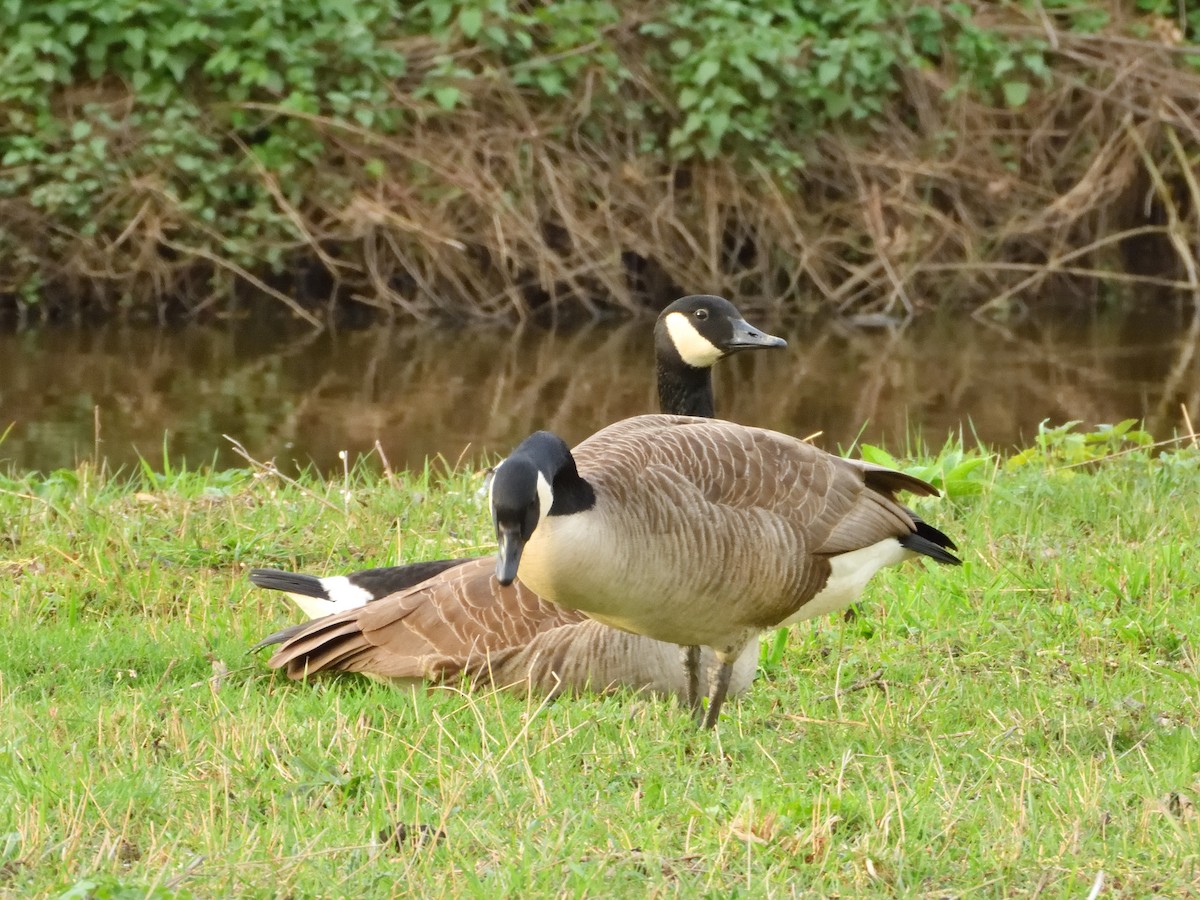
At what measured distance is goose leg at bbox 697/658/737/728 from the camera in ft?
14.2

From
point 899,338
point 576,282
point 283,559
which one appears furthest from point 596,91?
point 283,559

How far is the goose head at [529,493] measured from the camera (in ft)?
11.8

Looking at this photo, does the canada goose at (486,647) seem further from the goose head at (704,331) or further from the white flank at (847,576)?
the goose head at (704,331)

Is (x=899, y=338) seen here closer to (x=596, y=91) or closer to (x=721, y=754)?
(x=596, y=91)

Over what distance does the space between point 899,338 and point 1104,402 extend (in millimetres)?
2324

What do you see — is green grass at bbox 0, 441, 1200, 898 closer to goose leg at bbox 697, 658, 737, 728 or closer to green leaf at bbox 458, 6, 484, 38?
goose leg at bbox 697, 658, 737, 728

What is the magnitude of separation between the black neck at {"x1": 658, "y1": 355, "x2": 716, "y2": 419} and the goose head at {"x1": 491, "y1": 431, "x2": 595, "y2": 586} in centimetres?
307

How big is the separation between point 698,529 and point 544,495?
1.80 feet

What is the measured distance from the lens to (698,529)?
4133 millimetres

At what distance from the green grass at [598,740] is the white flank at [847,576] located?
9.6 inches

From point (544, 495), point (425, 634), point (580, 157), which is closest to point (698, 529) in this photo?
point (544, 495)

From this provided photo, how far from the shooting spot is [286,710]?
4355 millimetres

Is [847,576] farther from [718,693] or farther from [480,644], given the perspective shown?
[480,644]

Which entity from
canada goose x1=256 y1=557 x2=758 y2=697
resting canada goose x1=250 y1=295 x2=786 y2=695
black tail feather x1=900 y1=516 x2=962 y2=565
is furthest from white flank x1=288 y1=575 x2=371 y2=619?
black tail feather x1=900 y1=516 x2=962 y2=565
